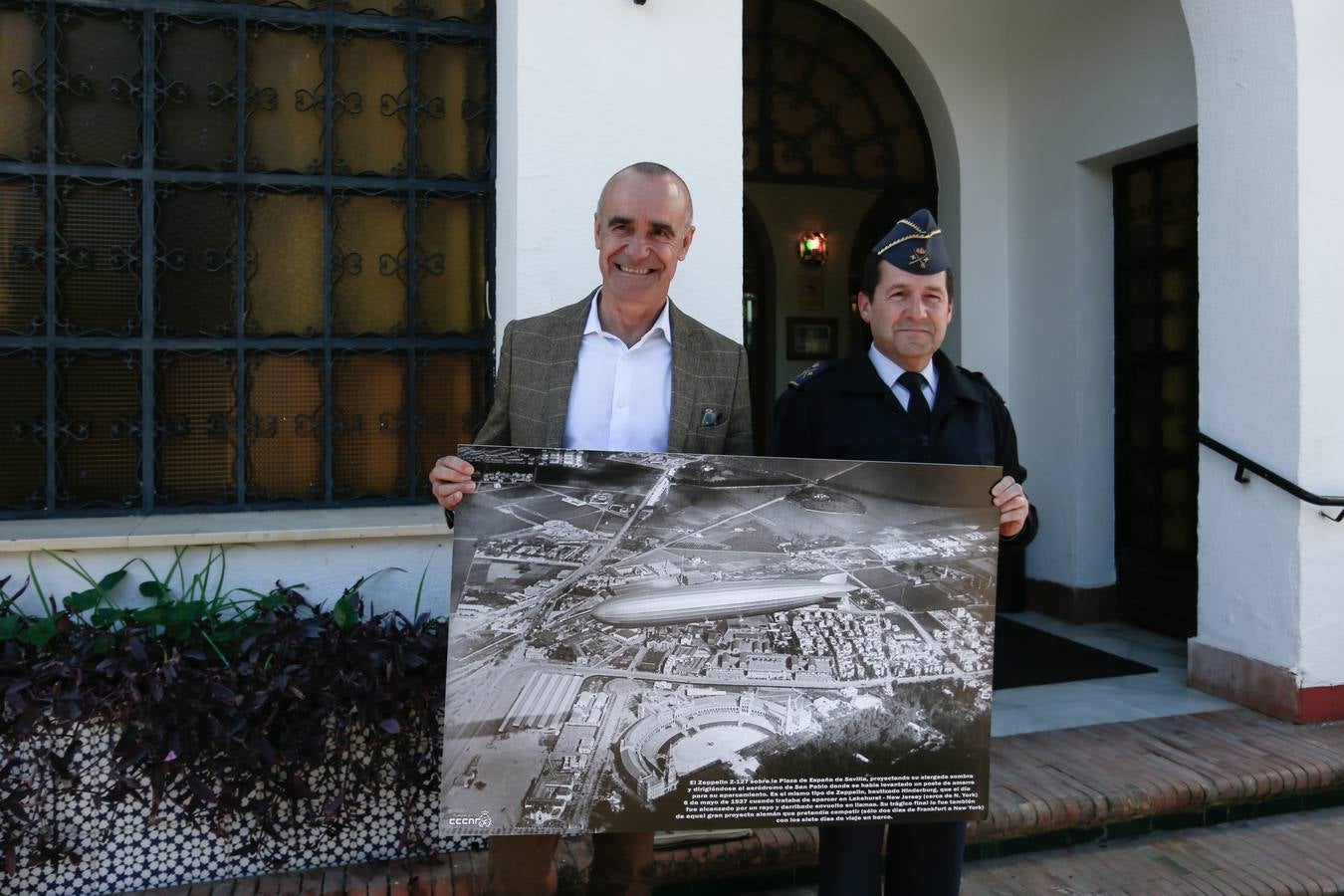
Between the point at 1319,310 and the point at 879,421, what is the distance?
116 inches

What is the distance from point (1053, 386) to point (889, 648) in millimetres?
4604

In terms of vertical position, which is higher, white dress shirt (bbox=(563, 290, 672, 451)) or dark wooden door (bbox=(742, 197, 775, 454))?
dark wooden door (bbox=(742, 197, 775, 454))

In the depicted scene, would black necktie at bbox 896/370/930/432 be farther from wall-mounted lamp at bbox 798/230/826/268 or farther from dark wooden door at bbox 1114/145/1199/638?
wall-mounted lamp at bbox 798/230/826/268

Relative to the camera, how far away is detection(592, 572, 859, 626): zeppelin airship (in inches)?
80.6

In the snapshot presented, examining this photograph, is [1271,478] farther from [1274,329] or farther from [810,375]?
[810,375]

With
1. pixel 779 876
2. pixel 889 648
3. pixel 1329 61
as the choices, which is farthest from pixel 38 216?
pixel 1329 61

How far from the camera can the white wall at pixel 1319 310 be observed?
4.07 metres

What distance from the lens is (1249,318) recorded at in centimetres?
431

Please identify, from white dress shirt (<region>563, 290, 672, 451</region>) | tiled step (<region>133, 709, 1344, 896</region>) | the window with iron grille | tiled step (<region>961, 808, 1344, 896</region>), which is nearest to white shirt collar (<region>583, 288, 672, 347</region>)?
white dress shirt (<region>563, 290, 672, 451</region>)

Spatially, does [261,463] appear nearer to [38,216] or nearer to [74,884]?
[38,216]

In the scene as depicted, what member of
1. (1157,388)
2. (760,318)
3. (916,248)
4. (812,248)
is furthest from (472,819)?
(812,248)

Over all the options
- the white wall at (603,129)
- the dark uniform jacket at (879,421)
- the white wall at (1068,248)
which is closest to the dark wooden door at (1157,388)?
the white wall at (1068,248)

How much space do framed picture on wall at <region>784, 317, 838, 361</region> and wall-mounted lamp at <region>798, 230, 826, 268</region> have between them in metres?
0.56

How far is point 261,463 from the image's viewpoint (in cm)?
352
